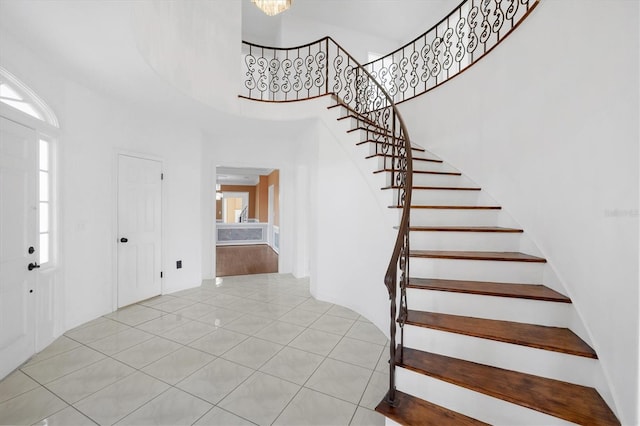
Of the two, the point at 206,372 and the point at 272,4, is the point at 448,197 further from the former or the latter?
the point at 272,4

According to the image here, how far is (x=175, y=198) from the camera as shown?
179 inches

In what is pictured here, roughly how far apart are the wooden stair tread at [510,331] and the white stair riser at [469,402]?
329 mm

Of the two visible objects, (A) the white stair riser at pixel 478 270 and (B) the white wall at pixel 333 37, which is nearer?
(A) the white stair riser at pixel 478 270

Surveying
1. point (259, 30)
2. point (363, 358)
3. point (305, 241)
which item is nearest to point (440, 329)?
point (363, 358)

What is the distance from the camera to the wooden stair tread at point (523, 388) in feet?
4.44

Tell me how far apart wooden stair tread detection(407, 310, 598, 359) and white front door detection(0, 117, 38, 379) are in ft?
10.9

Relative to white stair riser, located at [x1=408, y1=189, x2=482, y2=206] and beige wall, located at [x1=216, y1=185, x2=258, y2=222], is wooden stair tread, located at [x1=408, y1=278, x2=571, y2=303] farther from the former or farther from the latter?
beige wall, located at [x1=216, y1=185, x2=258, y2=222]

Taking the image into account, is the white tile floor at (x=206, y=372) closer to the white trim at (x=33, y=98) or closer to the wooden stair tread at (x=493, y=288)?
the wooden stair tread at (x=493, y=288)

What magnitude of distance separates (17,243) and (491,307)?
13.1 feet

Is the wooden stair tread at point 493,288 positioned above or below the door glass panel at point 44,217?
below

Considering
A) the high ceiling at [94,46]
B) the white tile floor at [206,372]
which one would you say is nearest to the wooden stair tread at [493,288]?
the white tile floor at [206,372]

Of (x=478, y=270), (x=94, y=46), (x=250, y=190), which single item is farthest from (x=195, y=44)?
(x=250, y=190)

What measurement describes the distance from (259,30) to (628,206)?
23.5ft

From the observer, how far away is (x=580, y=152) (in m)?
1.79
